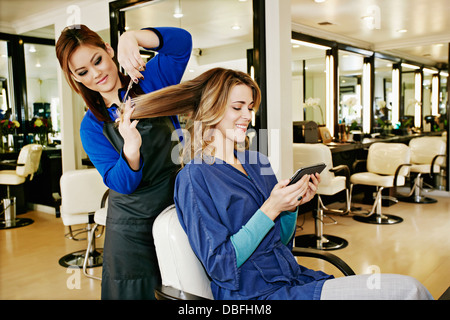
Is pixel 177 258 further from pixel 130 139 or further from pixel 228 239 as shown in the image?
pixel 130 139

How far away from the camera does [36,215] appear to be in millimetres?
5125

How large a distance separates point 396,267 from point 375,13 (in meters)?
3.18

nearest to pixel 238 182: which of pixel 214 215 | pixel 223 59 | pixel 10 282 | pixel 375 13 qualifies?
pixel 214 215

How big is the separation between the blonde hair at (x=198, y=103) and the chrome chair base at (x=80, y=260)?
86.8 inches

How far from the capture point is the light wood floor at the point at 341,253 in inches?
109

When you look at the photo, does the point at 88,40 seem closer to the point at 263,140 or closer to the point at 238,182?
the point at 238,182

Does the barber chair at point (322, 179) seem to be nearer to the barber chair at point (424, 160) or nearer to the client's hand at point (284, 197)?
the barber chair at point (424, 160)

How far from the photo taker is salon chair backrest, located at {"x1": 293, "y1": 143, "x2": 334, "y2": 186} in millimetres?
3471

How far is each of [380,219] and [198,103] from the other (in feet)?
12.0

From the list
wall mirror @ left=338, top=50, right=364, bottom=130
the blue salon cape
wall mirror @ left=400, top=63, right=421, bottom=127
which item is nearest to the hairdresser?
the blue salon cape

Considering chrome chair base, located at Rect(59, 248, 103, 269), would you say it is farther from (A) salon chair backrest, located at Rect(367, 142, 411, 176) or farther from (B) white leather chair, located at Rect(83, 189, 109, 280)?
(A) salon chair backrest, located at Rect(367, 142, 411, 176)

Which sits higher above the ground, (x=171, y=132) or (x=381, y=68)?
(x=381, y=68)

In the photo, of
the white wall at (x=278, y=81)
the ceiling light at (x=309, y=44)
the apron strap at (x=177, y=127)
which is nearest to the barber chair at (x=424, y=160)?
the ceiling light at (x=309, y=44)

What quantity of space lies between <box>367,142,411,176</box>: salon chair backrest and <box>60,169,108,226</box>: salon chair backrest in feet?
9.84
